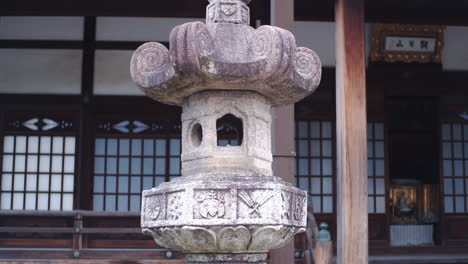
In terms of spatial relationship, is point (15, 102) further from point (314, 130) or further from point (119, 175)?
point (314, 130)

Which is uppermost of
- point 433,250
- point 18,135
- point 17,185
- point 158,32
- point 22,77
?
point 158,32

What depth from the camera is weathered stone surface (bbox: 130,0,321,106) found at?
15.8ft

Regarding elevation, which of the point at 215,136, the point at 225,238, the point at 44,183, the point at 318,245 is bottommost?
the point at 318,245

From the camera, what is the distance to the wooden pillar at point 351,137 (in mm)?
7477

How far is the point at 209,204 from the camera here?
15.7ft

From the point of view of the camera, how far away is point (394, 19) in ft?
35.6

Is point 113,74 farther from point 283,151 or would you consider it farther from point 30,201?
point 283,151

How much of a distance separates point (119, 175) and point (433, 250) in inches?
206

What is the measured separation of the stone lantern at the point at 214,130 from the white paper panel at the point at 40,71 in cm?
695

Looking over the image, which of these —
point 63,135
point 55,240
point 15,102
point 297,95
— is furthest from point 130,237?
point 297,95

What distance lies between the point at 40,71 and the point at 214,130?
751cm

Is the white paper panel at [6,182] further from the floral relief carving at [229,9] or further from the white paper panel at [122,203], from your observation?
the floral relief carving at [229,9]

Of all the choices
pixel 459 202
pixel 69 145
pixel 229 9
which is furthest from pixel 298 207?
pixel 459 202

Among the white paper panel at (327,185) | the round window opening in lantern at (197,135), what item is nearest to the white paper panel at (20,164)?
the white paper panel at (327,185)
